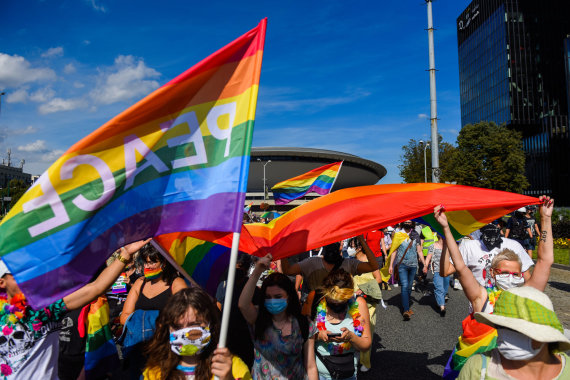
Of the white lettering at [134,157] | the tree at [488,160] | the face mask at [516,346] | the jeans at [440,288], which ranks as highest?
the tree at [488,160]

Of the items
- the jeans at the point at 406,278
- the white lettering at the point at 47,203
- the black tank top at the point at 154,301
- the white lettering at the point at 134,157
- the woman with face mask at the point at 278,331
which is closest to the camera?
the white lettering at the point at 47,203

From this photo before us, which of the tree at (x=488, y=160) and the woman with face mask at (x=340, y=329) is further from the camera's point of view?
the tree at (x=488, y=160)

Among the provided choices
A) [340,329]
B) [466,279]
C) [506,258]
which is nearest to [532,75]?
[506,258]

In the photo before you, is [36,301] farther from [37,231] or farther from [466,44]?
[466,44]

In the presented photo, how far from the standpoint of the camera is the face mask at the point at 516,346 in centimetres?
204

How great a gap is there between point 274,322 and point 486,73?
71.3m

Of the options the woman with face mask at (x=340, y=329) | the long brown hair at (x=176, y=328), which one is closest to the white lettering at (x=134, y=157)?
the long brown hair at (x=176, y=328)

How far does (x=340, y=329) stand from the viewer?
11.0 ft

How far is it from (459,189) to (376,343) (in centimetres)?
310

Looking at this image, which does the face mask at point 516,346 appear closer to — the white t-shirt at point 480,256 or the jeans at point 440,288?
the white t-shirt at point 480,256

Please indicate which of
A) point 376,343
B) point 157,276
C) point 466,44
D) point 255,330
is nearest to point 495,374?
point 255,330

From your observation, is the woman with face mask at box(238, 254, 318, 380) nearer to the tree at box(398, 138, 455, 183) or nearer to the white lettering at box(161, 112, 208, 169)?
the white lettering at box(161, 112, 208, 169)

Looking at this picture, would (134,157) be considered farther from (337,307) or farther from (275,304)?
(337,307)

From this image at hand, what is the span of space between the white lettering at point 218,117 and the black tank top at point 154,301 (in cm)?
147
